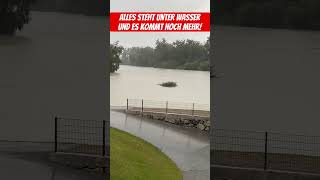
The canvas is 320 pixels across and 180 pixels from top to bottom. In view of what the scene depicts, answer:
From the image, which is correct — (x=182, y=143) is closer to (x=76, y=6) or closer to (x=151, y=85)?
(x=151, y=85)

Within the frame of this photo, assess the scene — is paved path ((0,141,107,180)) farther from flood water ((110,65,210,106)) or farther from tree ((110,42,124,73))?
tree ((110,42,124,73))

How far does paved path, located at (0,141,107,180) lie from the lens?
3172 millimetres

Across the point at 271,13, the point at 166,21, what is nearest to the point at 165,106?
the point at 166,21

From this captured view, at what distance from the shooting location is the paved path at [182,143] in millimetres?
2996

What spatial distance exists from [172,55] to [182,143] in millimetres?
673

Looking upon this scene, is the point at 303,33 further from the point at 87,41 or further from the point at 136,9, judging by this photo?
the point at 87,41

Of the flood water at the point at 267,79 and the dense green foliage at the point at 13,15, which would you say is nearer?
the flood water at the point at 267,79

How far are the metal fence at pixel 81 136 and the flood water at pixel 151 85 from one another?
26cm

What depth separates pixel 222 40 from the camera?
9.63ft

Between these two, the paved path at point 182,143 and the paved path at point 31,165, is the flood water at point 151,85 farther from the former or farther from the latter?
the paved path at point 31,165

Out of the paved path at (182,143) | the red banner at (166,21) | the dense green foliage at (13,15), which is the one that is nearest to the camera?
the red banner at (166,21)

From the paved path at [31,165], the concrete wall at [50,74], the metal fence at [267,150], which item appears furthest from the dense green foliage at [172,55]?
the paved path at [31,165]

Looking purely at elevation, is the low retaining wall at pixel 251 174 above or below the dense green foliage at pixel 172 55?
below

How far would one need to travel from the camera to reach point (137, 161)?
306 cm
